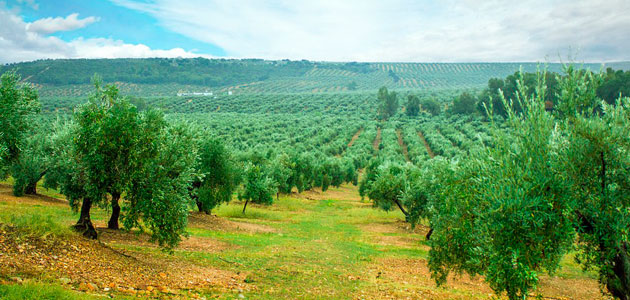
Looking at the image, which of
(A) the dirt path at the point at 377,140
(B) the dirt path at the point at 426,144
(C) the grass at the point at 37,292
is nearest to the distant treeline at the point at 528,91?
(B) the dirt path at the point at 426,144

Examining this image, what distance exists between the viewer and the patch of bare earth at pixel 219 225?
26203 mm

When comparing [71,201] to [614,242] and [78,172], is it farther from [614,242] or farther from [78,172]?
[614,242]

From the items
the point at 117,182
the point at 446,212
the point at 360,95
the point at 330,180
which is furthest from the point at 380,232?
the point at 360,95

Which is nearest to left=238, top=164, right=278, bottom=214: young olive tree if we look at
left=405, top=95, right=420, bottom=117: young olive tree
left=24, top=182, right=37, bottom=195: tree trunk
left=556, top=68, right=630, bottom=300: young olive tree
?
left=24, top=182, right=37, bottom=195: tree trunk

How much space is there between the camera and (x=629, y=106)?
9.14m

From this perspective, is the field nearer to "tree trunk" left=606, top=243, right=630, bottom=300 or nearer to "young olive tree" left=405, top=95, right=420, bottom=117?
"tree trunk" left=606, top=243, right=630, bottom=300

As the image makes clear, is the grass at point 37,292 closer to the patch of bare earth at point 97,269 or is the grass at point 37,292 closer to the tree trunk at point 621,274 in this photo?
the patch of bare earth at point 97,269

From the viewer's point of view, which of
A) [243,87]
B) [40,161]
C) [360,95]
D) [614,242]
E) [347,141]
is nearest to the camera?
[614,242]

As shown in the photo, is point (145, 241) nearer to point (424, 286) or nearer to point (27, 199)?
point (424, 286)

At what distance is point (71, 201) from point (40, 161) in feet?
51.8

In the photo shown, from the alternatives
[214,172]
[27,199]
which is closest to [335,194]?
[214,172]

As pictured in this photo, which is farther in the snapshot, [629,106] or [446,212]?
[446,212]

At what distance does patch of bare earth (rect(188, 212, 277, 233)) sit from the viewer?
1032 inches

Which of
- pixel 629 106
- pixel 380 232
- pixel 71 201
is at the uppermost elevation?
pixel 629 106
